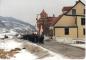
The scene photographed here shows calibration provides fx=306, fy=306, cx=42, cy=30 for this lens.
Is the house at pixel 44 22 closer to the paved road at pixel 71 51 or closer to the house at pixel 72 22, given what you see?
the house at pixel 72 22

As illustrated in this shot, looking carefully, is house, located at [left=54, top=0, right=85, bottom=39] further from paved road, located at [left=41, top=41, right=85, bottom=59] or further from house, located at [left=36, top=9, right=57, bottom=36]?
paved road, located at [left=41, top=41, right=85, bottom=59]

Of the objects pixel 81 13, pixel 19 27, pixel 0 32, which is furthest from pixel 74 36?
pixel 0 32

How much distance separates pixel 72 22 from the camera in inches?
2318

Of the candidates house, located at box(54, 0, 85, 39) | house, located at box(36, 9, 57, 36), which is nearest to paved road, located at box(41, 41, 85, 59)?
house, located at box(54, 0, 85, 39)

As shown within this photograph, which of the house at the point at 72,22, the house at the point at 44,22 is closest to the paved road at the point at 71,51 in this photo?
the house at the point at 72,22

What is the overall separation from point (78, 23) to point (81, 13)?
A: 79.2 inches

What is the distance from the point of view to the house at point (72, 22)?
188 feet

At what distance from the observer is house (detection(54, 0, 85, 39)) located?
57.2 metres

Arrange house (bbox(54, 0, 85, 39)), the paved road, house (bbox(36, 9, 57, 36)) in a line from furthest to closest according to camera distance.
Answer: house (bbox(36, 9, 57, 36)) < house (bbox(54, 0, 85, 39)) < the paved road

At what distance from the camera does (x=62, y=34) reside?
185 feet

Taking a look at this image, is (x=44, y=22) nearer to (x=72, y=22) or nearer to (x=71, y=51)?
(x=72, y=22)

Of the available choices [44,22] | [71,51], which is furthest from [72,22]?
[71,51]

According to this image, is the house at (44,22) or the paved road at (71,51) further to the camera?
the house at (44,22)

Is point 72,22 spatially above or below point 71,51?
above
